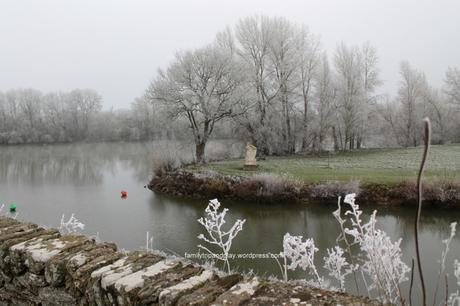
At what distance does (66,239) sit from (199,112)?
2358 centimetres

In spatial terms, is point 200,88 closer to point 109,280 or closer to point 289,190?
point 289,190

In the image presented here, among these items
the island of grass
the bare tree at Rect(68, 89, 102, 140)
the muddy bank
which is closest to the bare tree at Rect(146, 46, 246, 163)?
the island of grass

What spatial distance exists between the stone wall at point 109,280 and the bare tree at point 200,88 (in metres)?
21.9

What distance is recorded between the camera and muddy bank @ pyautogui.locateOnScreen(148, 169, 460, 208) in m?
14.7

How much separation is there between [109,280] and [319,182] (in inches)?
617

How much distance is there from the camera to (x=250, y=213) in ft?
50.8

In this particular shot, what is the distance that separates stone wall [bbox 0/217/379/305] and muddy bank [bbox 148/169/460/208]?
14.4m

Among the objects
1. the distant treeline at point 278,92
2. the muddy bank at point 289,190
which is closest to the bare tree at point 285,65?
the distant treeline at point 278,92

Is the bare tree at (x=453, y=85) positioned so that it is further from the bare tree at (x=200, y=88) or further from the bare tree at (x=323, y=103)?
the bare tree at (x=200, y=88)

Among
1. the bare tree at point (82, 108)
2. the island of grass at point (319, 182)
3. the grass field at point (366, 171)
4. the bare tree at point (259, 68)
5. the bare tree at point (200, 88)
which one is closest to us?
the island of grass at point (319, 182)

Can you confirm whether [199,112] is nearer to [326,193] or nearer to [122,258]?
[326,193]

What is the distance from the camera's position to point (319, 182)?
17062mm

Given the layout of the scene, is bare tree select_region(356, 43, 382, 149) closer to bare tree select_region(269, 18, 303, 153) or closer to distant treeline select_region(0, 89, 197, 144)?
bare tree select_region(269, 18, 303, 153)

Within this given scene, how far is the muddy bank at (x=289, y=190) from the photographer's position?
1473cm
